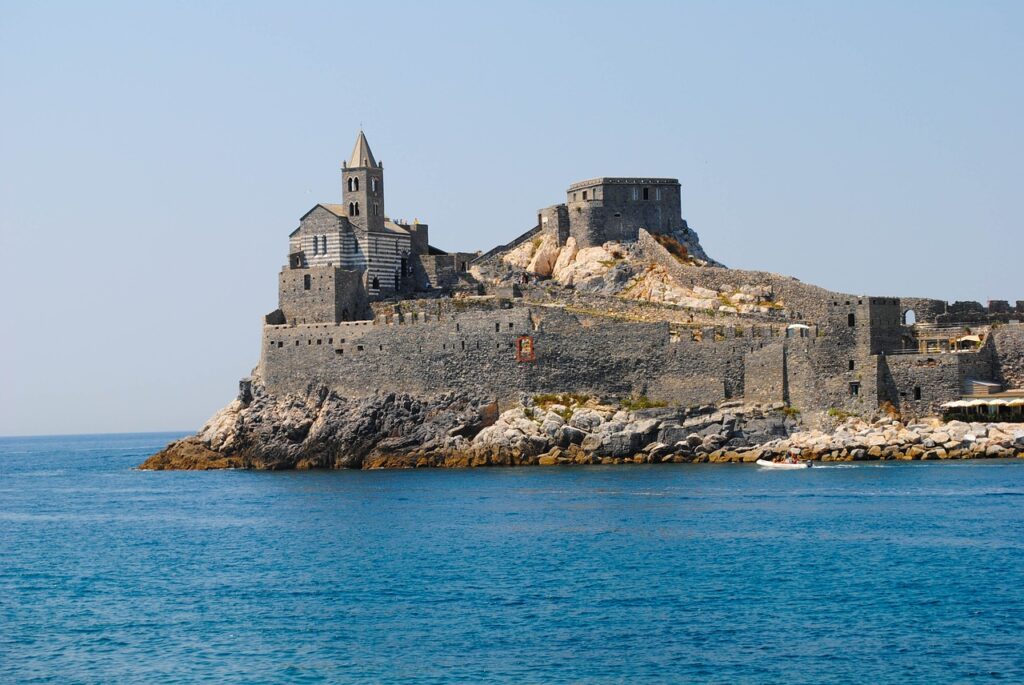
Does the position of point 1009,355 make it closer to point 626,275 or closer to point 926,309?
point 926,309

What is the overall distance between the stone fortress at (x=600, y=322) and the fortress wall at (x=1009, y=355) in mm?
73

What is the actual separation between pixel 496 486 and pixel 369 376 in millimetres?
15797

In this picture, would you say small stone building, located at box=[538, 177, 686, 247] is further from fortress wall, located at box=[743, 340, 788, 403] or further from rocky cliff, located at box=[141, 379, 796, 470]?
fortress wall, located at box=[743, 340, 788, 403]

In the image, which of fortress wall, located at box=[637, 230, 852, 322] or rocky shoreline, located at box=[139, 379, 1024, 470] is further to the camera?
fortress wall, located at box=[637, 230, 852, 322]

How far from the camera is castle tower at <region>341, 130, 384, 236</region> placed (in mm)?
78375

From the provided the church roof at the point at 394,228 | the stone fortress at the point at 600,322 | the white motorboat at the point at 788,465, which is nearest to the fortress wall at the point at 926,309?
the stone fortress at the point at 600,322

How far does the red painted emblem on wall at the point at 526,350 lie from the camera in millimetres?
68938

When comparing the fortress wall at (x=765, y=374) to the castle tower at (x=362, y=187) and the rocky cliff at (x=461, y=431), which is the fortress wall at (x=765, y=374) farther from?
the castle tower at (x=362, y=187)

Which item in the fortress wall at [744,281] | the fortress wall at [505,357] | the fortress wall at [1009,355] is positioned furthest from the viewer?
the fortress wall at [744,281]

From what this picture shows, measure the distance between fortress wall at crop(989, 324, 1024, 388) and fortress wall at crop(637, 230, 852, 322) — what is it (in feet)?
24.6

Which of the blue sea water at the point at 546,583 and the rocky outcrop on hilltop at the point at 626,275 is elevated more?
the rocky outcrop on hilltop at the point at 626,275

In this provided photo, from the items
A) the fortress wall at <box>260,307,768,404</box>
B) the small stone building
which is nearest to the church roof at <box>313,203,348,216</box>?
the fortress wall at <box>260,307,768,404</box>

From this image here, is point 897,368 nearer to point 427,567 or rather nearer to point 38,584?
point 427,567

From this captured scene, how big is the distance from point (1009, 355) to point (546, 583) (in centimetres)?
3352
